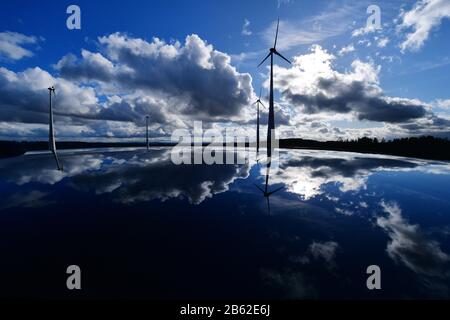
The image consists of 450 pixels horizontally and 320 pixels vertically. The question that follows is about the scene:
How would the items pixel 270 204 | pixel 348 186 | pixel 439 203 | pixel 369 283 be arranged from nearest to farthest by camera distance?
1. pixel 369 283
2. pixel 270 204
3. pixel 439 203
4. pixel 348 186

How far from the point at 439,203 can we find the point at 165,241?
17.8 meters

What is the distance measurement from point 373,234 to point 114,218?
12094 millimetres

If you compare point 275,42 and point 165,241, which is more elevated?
point 275,42

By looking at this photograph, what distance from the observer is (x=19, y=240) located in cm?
896

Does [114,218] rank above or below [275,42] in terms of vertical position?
below

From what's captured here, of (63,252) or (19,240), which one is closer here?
(63,252)
